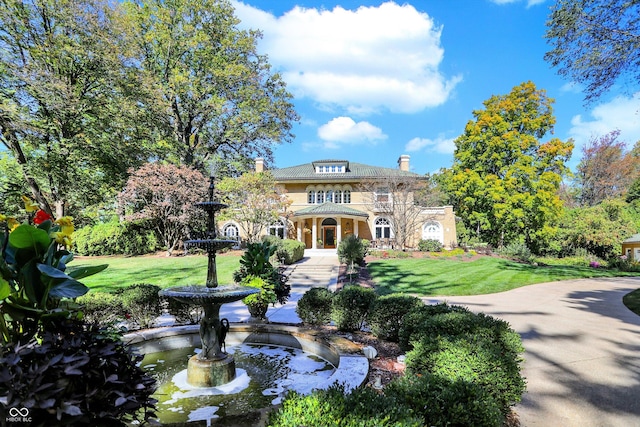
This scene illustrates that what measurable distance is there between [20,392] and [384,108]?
2752 cm

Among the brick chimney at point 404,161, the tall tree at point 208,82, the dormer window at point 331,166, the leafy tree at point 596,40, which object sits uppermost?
the tall tree at point 208,82

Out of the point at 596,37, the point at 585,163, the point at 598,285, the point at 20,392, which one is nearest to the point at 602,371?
the point at 20,392

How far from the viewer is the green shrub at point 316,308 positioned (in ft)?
21.8

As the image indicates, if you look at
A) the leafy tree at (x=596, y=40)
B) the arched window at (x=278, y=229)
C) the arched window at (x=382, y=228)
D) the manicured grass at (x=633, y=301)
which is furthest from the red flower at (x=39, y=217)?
the arched window at (x=382, y=228)

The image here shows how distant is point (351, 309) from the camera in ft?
19.9

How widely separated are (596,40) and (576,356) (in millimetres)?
8924

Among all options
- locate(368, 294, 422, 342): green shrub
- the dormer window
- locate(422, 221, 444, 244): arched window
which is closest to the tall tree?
the dormer window

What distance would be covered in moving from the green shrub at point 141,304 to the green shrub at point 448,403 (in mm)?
5552

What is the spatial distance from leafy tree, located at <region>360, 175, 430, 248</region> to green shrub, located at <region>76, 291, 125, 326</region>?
67.6 feet

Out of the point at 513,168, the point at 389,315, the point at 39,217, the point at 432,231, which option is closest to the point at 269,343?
the point at 389,315

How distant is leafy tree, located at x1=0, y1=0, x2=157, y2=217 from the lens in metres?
16.9

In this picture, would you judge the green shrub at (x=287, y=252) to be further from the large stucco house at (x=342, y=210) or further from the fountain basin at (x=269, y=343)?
the fountain basin at (x=269, y=343)

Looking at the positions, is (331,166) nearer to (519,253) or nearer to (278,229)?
(278,229)

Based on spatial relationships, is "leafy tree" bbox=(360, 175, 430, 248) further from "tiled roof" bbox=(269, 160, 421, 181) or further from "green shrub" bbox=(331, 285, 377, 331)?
"green shrub" bbox=(331, 285, 377, 331)
